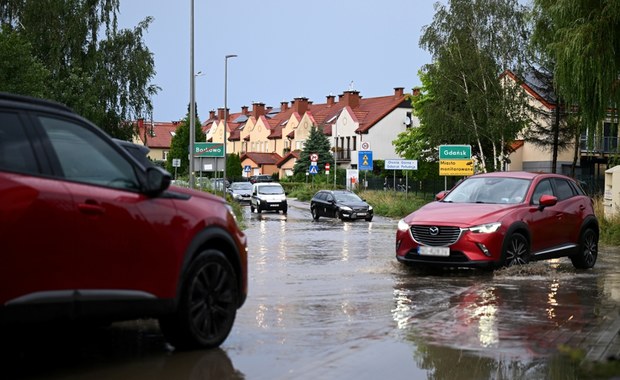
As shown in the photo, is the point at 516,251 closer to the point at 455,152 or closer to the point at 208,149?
the point at 208,149

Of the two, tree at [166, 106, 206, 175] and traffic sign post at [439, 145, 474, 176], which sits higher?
tree at [166, 106, 206, 175]

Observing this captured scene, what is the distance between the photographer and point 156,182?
6.76 metres

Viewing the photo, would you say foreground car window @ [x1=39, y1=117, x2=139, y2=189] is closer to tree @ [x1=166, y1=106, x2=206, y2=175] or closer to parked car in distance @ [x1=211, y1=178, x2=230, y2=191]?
parked car in distance @ [x1=211, y1=178, x2=230, y2=191]

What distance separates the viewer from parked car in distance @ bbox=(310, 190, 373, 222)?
40406 millimetres

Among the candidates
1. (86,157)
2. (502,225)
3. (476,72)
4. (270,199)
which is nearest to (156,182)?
(86,157)

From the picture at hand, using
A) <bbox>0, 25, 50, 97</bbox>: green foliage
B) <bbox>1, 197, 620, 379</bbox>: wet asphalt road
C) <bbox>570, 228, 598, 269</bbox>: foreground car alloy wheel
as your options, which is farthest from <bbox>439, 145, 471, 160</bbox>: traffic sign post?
<bbox>1, 197, 620, 379</bbox>: wet asphalt road

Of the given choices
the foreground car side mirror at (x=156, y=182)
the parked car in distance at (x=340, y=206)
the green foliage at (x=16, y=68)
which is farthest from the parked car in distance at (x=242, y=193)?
the foreground car side mirror at (x=156, y=182)

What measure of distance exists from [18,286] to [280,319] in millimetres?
4005

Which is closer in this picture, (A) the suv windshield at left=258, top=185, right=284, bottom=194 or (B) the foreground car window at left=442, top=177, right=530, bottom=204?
(B) the foreground car window at left=442, top=177, right=530, bottom=204

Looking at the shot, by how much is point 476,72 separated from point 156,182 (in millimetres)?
46389

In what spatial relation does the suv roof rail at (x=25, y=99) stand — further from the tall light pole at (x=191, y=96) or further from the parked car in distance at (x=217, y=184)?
the parked car in distance at (x=217, y=184)

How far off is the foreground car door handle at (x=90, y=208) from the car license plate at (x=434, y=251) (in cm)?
829

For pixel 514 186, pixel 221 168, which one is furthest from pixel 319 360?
pixel 221 168

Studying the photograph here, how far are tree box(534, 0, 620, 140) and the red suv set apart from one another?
1738 centimetres
